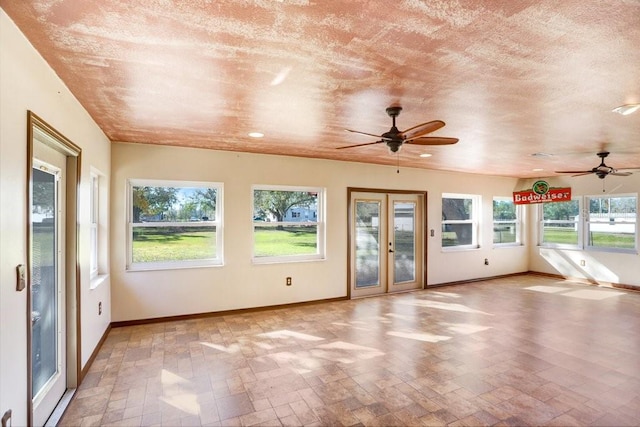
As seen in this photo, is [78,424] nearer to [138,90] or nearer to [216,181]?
[138,90]

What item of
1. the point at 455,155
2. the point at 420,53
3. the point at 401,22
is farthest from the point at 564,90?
the point at 455,155

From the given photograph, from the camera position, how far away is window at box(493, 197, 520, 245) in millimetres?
8391

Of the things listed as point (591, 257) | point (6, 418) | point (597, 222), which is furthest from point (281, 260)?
point (597, 222)

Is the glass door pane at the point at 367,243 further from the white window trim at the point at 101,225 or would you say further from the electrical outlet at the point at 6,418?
the electrical outlet at the point at 6,418

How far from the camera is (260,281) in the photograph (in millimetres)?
5410

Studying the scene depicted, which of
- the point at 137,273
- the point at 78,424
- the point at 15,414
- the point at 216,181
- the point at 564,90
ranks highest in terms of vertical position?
the point at 564,90

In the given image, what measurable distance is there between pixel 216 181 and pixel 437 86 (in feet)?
11.7

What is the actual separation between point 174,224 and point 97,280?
4.14ft

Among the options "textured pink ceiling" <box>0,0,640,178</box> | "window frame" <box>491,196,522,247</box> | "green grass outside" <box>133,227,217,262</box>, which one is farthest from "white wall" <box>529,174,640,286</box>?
"green grass outside" <box>133,227,217,262</box>

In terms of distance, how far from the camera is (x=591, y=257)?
24.9 feet

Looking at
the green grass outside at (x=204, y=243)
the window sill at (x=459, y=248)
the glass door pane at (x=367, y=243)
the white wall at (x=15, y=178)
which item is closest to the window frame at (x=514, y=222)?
the window sill at (x=459, y=248)

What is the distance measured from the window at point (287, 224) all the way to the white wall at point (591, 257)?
5314 millimetres

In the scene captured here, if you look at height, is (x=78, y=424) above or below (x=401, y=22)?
below

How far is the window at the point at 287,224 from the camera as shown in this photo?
554 centimetres
